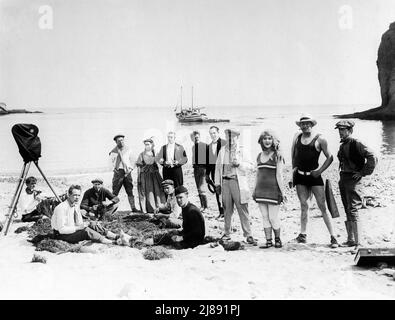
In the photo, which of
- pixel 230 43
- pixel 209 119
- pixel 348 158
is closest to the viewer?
pixel 348 158

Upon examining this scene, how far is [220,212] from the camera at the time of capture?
26.9ft

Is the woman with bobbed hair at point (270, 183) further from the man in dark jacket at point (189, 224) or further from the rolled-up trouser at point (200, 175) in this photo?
the rolled-up trouser at point (200, 175)

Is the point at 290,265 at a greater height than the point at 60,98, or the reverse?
the point at 60,98

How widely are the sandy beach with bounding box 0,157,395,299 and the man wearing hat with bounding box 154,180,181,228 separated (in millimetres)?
795

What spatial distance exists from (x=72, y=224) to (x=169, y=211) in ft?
5.42

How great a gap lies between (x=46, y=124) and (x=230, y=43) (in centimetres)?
395

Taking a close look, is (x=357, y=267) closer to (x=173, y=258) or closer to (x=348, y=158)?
(x=348, y=158)

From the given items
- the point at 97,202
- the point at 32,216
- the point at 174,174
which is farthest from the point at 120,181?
the point at 32,216

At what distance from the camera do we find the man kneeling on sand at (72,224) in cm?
688

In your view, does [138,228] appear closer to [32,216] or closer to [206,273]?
[206,273]

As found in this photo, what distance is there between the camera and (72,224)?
6.98 m

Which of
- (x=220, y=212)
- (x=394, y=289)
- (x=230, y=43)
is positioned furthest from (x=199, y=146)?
(x=394, y=289)

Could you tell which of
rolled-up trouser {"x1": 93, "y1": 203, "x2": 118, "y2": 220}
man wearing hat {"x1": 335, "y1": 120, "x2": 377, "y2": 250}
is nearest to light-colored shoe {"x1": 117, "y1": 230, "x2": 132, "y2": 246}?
rolled-up trouser {"x1": 93, "y1": 203, "x2": 118, "y2": 220}

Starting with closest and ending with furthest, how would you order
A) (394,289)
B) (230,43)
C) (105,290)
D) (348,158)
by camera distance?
(394,289) < (105,290) < (348,158) < (230,43)
